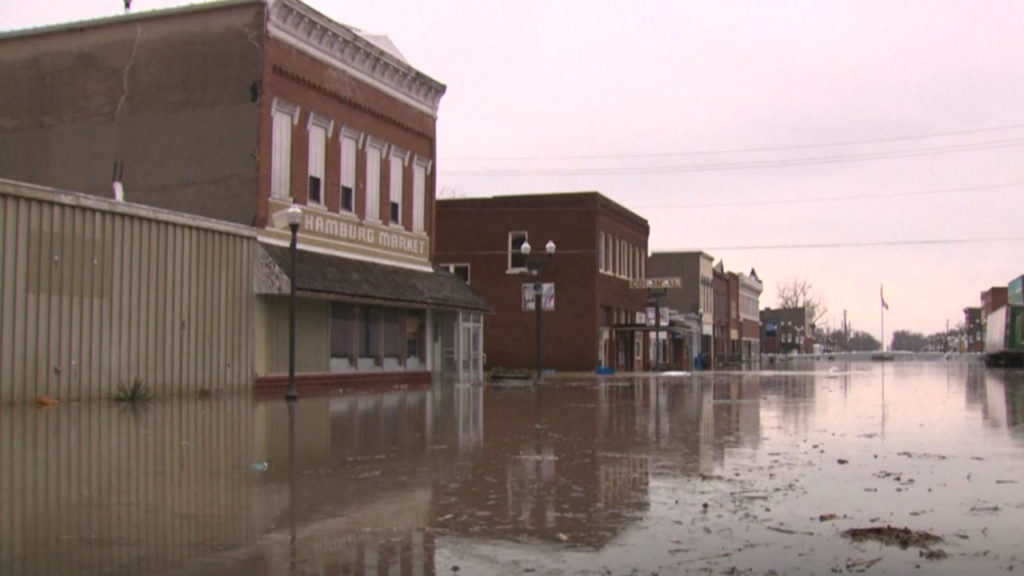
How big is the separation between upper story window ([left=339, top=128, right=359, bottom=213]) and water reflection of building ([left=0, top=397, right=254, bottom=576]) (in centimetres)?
1417

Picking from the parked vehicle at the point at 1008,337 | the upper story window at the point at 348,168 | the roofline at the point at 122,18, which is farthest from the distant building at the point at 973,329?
the roofline at the point at 122,18

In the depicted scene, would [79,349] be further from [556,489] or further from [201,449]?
[556,489]

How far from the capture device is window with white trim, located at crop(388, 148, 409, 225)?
3203 cm

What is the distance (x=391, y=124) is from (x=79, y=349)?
14.8 metres

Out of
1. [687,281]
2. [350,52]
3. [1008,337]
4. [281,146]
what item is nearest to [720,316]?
[687,281]

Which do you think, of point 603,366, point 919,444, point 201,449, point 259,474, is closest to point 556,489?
point 259,474

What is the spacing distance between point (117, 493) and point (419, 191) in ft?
83.4

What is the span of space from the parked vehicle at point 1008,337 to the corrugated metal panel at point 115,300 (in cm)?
5212

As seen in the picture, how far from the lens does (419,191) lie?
112 feet

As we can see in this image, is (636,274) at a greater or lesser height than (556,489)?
greater

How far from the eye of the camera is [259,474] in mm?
10578

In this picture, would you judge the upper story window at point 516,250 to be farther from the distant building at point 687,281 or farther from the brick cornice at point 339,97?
the distant building at point 687,281

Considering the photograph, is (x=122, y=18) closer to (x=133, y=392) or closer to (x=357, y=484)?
(x=133, y=392)

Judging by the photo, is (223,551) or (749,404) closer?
(223,551)
